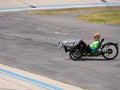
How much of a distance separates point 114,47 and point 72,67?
304 centimetres

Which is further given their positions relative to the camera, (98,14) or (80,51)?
(98,14)

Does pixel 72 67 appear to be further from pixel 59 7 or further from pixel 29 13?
pixel 59 7

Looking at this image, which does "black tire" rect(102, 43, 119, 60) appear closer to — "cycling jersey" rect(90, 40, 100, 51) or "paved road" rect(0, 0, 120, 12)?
"cycling jersey" rect(90, 40, 100, 51)

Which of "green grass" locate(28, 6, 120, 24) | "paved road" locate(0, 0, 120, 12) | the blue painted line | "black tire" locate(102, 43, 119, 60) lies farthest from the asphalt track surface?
"paved road" locate(0, 0, 120, 12)

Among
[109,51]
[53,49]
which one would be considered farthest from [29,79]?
[53,49]

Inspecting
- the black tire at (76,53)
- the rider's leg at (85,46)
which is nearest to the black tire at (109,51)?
the rider's leg at (85,46)

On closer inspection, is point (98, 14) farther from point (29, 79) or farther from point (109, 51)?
point (29, 79)

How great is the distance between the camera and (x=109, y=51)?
20719mm

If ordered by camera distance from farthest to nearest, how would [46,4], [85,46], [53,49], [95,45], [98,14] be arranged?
[46,4] < [98,14] < [53,49] < [95,45] < [85,46]

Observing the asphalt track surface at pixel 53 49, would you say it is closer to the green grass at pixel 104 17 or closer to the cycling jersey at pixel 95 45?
the cycling jersey at pixel 95 45

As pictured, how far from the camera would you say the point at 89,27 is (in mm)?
33219

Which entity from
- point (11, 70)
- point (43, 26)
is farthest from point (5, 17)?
point (11, 70)

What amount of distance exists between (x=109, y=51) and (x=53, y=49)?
13.1 feet

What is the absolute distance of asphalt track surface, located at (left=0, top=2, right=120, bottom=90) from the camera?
17500 millimetres
